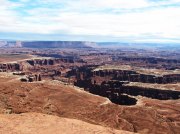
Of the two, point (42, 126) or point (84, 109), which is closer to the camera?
point (42, 126)

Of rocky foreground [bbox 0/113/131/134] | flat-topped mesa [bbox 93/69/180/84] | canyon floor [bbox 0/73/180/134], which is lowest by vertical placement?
flat-topped mesa [bbox 93/69/180/84]

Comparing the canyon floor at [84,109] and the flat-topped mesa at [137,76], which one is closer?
the canyon floor at [84,109]

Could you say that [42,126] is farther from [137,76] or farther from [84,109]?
[137,76]

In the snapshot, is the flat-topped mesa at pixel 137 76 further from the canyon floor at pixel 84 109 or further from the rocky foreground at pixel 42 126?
the rocky foreground at pixel 42 126

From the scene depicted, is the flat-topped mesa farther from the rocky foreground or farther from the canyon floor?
the rocky foreground

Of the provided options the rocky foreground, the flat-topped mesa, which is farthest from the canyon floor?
the flat-topped mesa

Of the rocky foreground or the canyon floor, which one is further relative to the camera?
the canyon floor

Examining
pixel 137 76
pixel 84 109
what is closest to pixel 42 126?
pixel 84 109

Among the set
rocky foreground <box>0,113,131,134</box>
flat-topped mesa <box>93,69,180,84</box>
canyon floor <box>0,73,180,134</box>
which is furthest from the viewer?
flat-topped mesa <box>93,69,180,84</box>

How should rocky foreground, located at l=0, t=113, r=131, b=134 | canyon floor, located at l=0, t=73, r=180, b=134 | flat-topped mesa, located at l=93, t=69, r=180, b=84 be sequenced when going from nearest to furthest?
rocky foreground, located at l=0, t=113, r=131, b=134 < canyon floor, located at l=0, t=73, r=180, b=134 < flat-topped mesa, located at l=93, t=69, r=180, b=84

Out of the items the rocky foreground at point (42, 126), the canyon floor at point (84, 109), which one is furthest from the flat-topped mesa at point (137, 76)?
the rocky foreground at point (42, 126)

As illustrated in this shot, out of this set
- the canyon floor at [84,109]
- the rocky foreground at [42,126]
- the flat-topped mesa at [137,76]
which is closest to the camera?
A: the rocky foreground at [42,126]
